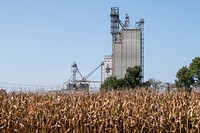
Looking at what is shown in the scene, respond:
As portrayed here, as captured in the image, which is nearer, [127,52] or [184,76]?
[184,76]

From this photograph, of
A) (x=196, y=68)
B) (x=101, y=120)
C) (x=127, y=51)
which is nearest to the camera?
(x=101, y=120)

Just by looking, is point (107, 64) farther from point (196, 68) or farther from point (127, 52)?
point (196, 68)

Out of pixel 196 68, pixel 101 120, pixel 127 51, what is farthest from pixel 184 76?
pixel 101 120

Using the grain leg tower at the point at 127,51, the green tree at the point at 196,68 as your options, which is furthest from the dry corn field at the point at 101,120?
the grain leg tower at the point at 127,51

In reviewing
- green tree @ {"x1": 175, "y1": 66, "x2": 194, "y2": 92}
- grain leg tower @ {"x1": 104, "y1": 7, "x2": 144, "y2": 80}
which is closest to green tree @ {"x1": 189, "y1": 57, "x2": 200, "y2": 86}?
green tree @ {"x1": 175, "y1": 66, "x2": 194, "y2": 92}

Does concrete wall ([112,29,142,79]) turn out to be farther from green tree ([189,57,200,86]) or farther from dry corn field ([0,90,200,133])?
dry corn field ([0,90,200,133])

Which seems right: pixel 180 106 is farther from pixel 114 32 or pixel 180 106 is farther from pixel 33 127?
pixel 114 32

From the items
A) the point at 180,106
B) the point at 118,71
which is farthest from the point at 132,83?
the point at 180,106

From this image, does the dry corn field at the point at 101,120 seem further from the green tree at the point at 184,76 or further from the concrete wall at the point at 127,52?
the concrete wall at the point at 127,52

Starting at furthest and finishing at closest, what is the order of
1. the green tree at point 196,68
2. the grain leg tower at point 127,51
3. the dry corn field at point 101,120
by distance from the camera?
1. the grain leg tower at point 127,51
2. the green tree at point 196,68
3. the dry corn field at point 101,120

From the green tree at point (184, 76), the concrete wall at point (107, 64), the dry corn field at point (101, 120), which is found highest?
the concrete wall at point (107, 64)

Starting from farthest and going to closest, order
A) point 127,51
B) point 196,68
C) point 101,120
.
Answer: point 127,51 → point 196,68 → point 101,120

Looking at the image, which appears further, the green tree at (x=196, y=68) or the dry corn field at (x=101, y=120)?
the green tree at (x=196, y=68)

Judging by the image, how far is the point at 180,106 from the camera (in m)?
11.0
